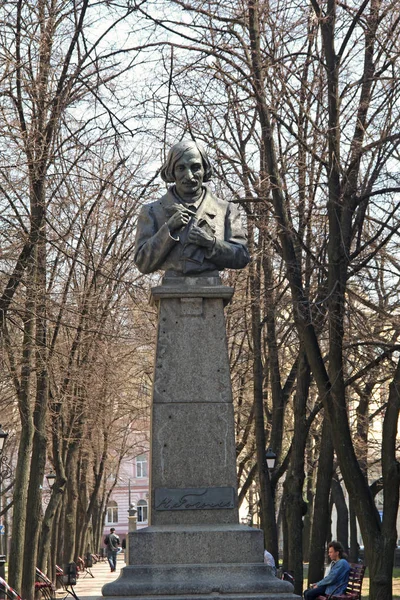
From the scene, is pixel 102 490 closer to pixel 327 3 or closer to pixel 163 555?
pixel 327 3

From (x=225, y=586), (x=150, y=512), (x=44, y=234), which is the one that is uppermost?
(x=44, y=234)

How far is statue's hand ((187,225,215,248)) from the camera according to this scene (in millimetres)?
9000

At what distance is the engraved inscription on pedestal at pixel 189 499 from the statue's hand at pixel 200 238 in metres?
1.93

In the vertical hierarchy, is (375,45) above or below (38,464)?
above

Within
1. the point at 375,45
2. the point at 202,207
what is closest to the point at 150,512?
the point at 202,207

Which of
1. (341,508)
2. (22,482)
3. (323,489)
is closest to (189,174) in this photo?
(323,489)

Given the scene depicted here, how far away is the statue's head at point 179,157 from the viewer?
30.3ft

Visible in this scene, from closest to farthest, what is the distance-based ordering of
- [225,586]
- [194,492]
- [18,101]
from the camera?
1. [225,586]
2. [194,492]
3. [18,101]

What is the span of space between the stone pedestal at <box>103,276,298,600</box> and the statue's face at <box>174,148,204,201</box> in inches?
29.5

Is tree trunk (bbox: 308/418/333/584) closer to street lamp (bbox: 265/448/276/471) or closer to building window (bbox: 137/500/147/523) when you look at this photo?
street lamp (bbox: 265/448/276/471)

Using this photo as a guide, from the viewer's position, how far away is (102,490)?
64.1m

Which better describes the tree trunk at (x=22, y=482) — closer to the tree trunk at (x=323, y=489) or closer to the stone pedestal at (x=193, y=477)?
the tree trunk at (x=323, y=489)

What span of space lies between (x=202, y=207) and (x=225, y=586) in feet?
10.1

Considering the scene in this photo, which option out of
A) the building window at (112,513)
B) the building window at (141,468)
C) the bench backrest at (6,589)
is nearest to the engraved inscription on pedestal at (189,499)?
the bench backrest at (6,589)
